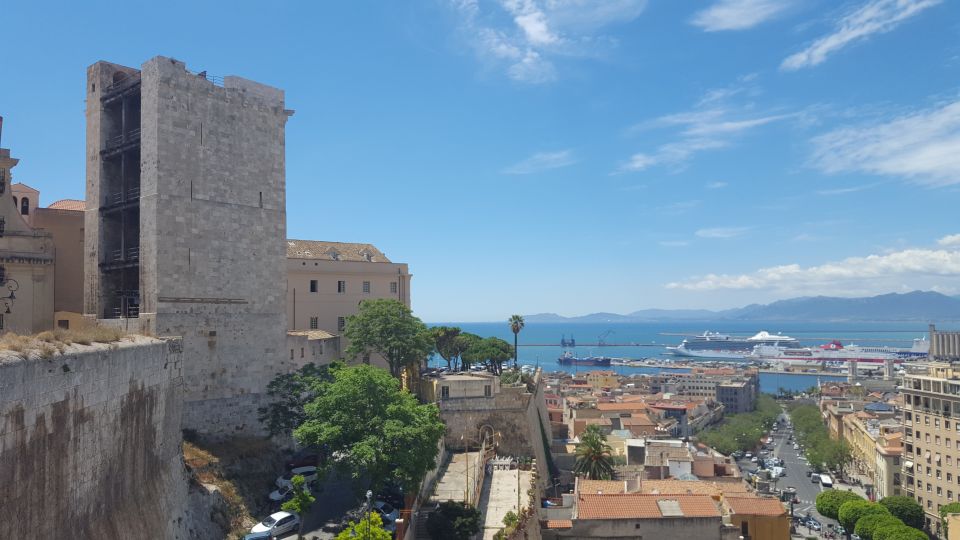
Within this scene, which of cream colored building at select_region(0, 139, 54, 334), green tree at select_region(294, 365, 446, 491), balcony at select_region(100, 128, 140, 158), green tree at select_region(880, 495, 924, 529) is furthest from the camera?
green tree at select_region(880, 495, 924, 529)

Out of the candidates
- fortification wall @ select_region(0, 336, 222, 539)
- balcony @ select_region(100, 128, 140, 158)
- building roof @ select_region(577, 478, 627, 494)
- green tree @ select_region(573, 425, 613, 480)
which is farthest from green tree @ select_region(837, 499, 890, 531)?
balcony @ select_region(100, 128, 140, 158)

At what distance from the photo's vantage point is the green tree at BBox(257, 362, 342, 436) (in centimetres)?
3144

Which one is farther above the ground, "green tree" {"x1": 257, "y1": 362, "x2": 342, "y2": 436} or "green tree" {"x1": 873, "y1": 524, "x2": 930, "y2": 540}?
"green tree" {"x1": 257, "y1": 362, "x2": 342, "y2": 436}

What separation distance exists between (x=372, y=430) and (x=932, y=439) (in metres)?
61.0

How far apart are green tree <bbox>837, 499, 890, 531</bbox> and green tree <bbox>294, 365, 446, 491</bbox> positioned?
123 ft

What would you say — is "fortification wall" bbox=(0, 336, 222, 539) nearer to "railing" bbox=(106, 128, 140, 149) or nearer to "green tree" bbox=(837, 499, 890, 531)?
"railing" bbox=(106, 128, 140, 149)

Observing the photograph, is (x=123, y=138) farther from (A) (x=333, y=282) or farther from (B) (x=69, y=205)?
(A) (x=333, y=282)

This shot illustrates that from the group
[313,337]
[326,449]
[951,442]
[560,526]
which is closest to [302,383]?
[326,449]

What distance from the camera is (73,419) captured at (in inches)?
638

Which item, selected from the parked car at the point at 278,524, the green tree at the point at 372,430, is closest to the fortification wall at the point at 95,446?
the parked car at the point at 278,524

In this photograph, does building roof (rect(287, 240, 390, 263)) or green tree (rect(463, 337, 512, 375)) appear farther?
green tree (rect(463, 337, 512, 375))

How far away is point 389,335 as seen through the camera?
41844 mm

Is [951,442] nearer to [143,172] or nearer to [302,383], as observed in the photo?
[302,383]

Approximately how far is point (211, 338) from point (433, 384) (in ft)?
56.1
